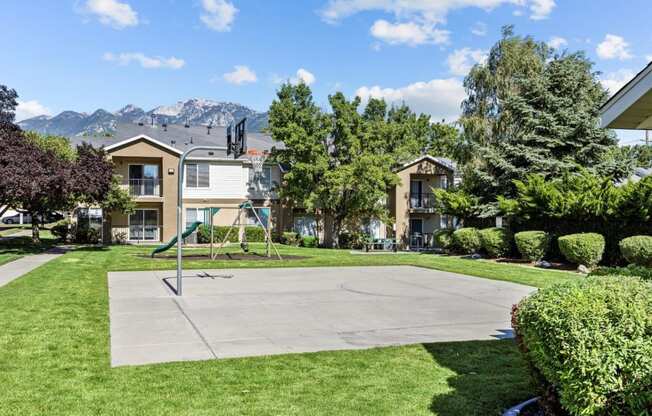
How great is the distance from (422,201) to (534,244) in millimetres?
14289

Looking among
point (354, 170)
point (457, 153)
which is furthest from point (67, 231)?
point (457, 153)

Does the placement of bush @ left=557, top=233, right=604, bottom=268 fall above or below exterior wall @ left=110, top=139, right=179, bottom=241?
below

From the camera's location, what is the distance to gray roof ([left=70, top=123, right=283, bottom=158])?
34844 mm

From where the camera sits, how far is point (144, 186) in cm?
3322

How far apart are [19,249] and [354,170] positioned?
17025 millimetres

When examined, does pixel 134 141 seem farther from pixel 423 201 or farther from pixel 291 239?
pixel 423 201

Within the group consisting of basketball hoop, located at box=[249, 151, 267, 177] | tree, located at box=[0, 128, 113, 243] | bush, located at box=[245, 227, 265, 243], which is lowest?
bush, located at box=[245, 227, 265, 243]

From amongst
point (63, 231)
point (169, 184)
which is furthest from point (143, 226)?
point (63, 231)

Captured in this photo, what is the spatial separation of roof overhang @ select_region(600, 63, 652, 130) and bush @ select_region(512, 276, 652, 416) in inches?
84.8

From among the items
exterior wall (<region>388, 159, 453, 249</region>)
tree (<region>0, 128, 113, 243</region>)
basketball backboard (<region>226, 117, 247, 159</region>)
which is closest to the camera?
basketball backboard (<region>226, 117, 247, 159</region>)

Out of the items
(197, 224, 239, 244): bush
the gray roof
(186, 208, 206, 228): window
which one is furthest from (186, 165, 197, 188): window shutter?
(197, 224, 239, 244): bush

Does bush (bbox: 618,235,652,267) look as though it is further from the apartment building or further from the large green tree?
the apartment building

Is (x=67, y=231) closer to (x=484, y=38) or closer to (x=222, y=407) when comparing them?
(x=484, y=38)

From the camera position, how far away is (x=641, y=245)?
1780 centimetres
